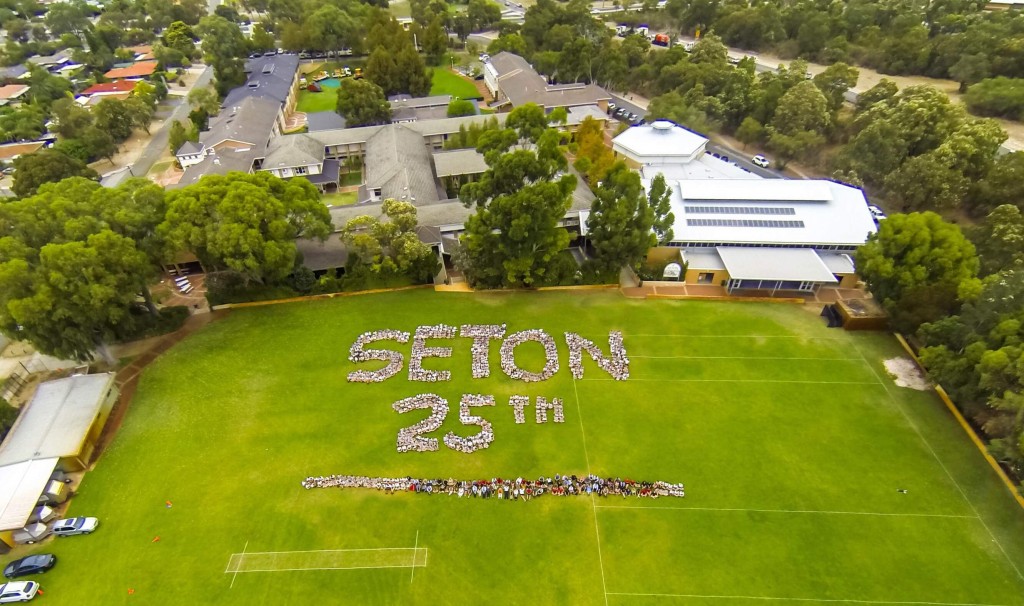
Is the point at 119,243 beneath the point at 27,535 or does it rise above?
above

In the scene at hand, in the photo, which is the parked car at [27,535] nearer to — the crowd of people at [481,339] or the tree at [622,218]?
the crowd of people at [481,339]

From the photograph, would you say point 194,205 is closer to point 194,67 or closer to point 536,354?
point 536,354

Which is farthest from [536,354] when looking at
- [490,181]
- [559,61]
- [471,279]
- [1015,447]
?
[559,61]

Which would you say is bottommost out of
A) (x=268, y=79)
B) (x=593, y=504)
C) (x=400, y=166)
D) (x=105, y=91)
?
(x=593, y=504)

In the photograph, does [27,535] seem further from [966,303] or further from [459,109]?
[459,109]

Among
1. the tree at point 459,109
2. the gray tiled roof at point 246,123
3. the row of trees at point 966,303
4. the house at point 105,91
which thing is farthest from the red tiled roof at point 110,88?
the row of trees at point 966,303

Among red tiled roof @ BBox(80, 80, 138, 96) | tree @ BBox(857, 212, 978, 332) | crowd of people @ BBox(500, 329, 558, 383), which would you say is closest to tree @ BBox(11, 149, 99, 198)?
red tiled roof @ BBox(80, 80, 138, 96)

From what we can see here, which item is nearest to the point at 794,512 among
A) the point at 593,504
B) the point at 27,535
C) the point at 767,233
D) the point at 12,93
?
the point at 593,504
